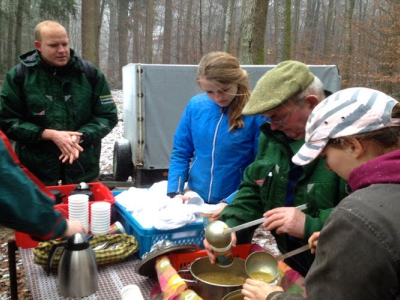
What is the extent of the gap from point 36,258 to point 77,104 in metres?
1.53

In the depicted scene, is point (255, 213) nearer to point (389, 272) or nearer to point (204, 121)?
point (204, 121)

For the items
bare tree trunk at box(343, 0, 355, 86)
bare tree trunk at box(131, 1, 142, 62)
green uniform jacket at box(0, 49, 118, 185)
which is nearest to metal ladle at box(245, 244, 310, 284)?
green uniform jacket at box(0, 49, 118, 185)

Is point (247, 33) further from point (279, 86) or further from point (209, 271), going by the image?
point (209, 271)

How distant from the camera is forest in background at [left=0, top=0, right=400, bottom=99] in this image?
11281mm

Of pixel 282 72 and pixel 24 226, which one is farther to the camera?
pixel 282 72

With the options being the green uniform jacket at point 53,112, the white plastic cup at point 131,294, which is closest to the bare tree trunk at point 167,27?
the green uniform jacket at point 53,112

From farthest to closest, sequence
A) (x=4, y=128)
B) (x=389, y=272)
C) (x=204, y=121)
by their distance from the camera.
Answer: (x=4, y=128) → (x=204, y=121) → (x=389, y=272)

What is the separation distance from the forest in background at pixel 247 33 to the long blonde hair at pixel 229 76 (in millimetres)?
4741

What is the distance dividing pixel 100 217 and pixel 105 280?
39 centimetres

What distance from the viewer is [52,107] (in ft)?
9.78

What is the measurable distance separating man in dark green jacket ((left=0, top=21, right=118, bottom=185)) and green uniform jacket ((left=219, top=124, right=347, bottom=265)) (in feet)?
4.60

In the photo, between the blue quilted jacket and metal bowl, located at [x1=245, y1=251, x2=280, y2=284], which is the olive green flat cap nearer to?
the blue quilted jacket

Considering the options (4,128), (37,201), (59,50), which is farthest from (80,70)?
(37,201)

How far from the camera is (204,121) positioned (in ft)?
8.15
